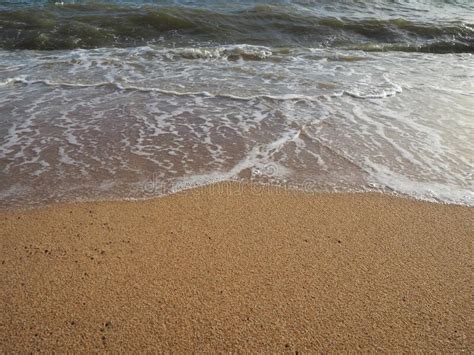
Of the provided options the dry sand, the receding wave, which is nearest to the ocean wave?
the dry sand

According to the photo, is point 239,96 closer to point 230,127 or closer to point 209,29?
point 230,127

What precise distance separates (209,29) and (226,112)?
17.8 ft

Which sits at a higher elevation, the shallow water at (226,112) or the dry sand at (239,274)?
the shallow water at (226,112)

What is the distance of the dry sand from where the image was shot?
2066mm

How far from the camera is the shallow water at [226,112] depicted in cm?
354

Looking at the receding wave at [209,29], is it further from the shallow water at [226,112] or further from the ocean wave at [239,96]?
the ocean wave at [239,96]

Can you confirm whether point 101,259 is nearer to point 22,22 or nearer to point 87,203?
point 87,203

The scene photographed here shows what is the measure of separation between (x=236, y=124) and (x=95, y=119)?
5.33ft

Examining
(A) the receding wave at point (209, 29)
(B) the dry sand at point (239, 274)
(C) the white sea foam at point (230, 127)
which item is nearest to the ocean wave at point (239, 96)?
(C) the white sea foam at point (230, 127)

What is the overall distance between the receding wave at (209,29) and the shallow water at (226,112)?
0.23 feet

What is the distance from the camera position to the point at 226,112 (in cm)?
494

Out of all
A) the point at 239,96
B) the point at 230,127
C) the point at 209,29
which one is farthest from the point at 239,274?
the point at 209,29

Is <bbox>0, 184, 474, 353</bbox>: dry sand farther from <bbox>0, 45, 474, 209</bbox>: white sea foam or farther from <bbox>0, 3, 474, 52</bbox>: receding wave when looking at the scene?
<bbox>0, 3, 474, 52</bbox>: receding wave

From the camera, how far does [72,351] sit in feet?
6.40
